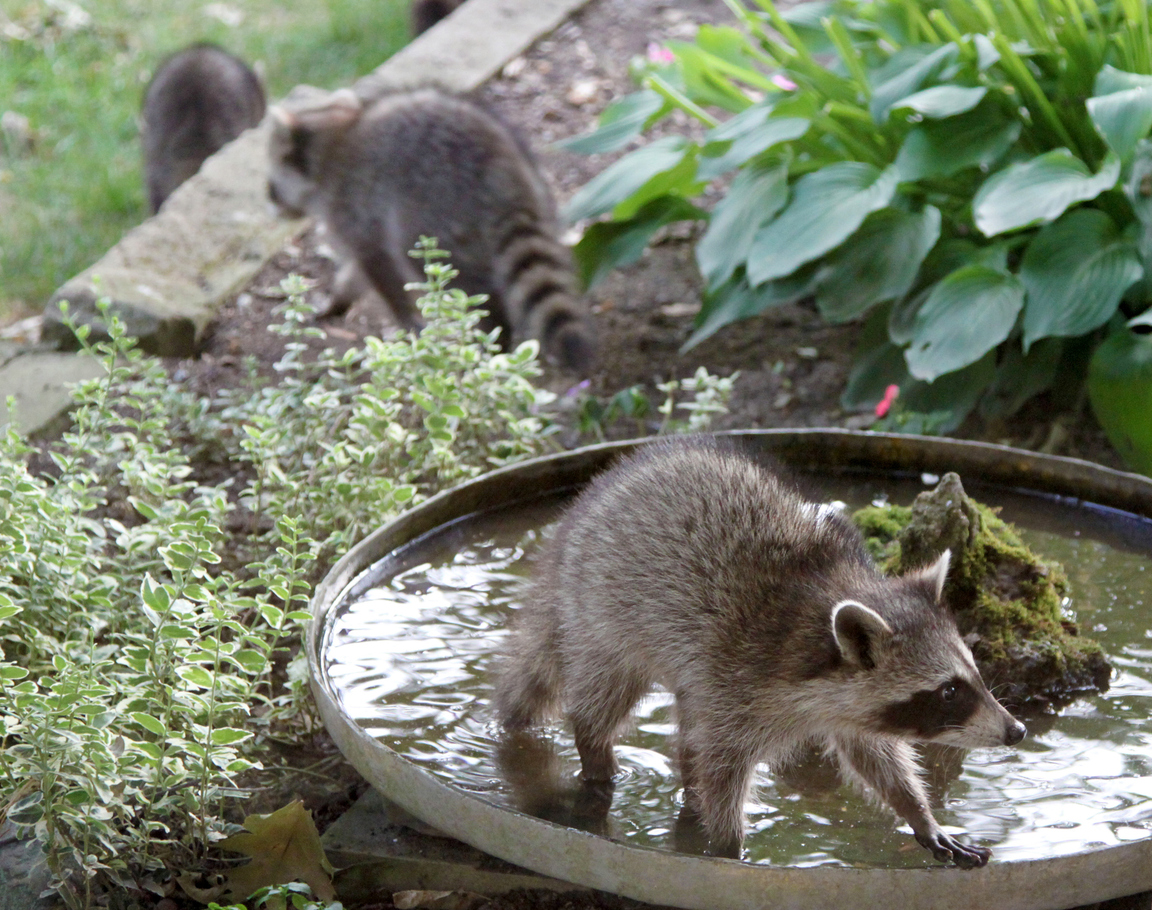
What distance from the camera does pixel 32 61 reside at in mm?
8734

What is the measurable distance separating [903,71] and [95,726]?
3.62m

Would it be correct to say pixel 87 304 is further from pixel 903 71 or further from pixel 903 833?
pixel 903 833

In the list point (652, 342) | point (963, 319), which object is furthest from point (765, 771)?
point (652, 342)

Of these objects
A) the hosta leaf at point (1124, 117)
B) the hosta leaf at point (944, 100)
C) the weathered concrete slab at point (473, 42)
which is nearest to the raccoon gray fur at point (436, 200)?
the weathered concrete slab at point (473, 42)

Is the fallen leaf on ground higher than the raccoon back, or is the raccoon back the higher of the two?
the raccoon back

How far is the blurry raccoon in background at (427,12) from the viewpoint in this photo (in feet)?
27.9

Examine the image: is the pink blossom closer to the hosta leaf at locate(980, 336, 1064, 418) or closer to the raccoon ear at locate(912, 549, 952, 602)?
the hosta leaf at locate(980, 336, 1064, 418)

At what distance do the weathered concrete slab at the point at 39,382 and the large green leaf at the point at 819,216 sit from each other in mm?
2560

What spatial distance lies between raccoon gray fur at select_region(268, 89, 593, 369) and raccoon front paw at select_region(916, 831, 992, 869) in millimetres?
2926

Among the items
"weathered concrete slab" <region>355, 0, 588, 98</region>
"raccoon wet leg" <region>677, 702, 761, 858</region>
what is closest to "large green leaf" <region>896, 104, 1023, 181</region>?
"raccoon wet leg" <region>677, 702, 761, 858</region>

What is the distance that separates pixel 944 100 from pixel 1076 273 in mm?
714

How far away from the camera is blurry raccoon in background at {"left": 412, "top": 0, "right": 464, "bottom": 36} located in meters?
8.51

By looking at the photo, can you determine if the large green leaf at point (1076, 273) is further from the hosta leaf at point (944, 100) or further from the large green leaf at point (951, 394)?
the hosta leaf at point (944, 100)

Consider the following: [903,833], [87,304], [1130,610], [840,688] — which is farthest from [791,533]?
[87,304]
